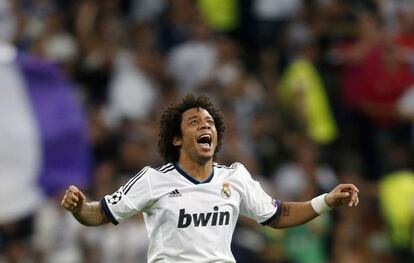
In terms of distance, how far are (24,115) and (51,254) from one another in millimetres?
1829

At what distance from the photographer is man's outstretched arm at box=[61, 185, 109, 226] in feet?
29.7

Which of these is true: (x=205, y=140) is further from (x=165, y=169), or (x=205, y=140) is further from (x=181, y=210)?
(x=181, y=210)

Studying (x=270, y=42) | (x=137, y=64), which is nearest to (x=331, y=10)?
(x=270, y=42)

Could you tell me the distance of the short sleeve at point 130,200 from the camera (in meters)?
9.35

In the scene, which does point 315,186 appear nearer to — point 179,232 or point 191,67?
point 191,67

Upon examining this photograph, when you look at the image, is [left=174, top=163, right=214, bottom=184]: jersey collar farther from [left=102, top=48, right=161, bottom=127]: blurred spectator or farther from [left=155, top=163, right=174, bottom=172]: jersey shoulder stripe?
[left=102, top=48, right=161, bottom=127]: blurred spectator

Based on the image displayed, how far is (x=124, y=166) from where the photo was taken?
15305mm

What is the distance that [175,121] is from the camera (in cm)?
961

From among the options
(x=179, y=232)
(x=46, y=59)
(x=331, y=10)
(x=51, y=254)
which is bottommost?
(x=179, y=232)

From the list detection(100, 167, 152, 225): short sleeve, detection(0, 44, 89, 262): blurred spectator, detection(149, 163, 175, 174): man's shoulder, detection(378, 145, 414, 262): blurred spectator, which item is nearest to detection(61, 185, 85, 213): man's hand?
detection(100, 167, 152, 225): short sleeve

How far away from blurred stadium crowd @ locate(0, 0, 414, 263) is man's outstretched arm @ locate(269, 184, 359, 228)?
4396 mm

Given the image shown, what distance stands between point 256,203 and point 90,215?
107 cm

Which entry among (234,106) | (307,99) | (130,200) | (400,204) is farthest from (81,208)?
(307,99)

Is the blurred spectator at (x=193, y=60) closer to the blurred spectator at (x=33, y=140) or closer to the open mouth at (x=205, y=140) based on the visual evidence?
the blurred spectator at (x=33, y=140)
